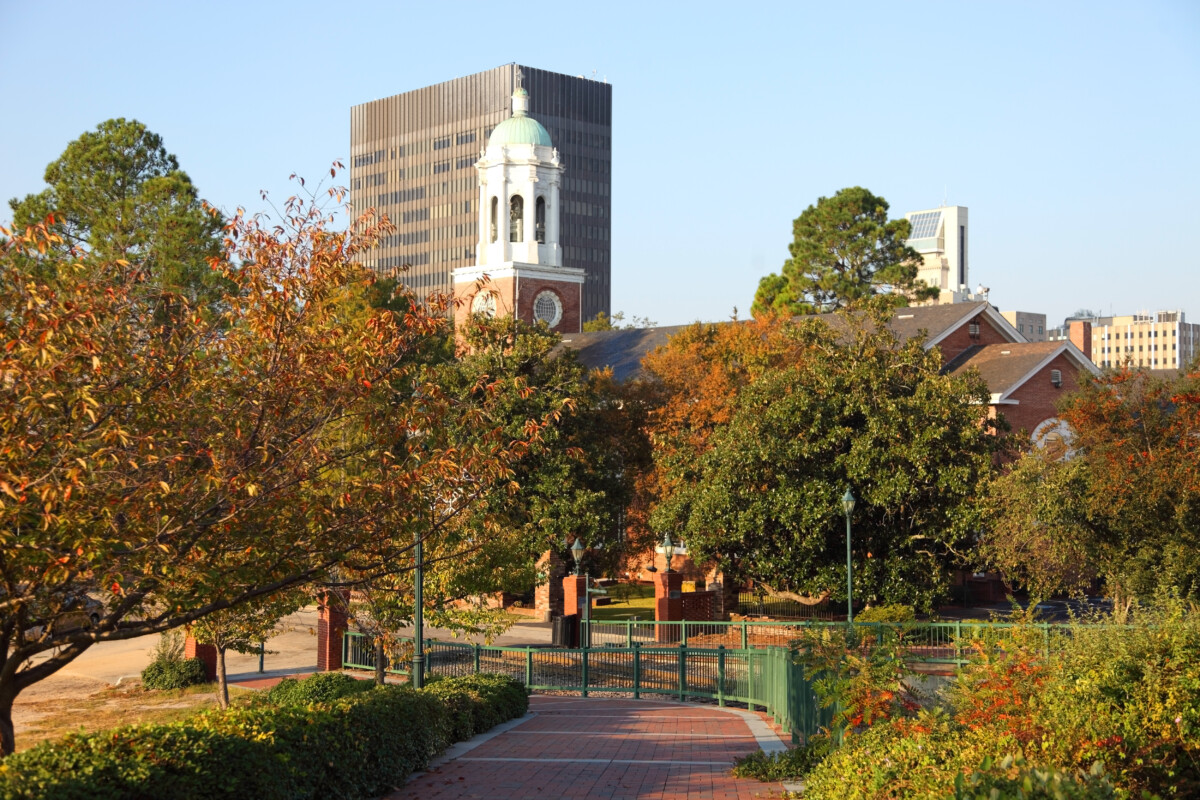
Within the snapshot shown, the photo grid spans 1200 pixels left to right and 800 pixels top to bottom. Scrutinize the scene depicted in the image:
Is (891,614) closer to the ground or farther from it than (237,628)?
closer to the ground

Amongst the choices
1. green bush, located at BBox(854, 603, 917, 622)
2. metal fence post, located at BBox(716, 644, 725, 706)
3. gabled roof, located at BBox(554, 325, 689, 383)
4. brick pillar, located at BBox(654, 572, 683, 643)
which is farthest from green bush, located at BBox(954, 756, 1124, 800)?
gabled roof, located at BBox(554, 325, 689, 383)

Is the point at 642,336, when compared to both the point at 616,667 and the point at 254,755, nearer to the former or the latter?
the point at 616,667

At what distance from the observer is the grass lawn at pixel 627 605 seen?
43.2 m

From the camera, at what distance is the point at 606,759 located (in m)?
15.4

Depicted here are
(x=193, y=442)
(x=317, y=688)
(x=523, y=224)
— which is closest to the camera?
(x=193, y=442)

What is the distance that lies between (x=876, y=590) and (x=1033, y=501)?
182 inches

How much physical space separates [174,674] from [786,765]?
17980 mm

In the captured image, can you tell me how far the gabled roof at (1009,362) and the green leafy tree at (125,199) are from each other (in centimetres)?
2572

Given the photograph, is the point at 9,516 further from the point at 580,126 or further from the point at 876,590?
the point at 580,126

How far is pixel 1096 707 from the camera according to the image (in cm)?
953

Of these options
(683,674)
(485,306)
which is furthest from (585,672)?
(485,306)

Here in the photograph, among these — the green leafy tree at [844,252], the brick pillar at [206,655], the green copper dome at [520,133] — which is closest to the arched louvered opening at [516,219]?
the green copper dome at [520,133]

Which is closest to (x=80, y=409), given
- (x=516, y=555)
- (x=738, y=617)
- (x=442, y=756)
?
(x=442, y=756)

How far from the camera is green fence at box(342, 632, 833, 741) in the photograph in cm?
2397
